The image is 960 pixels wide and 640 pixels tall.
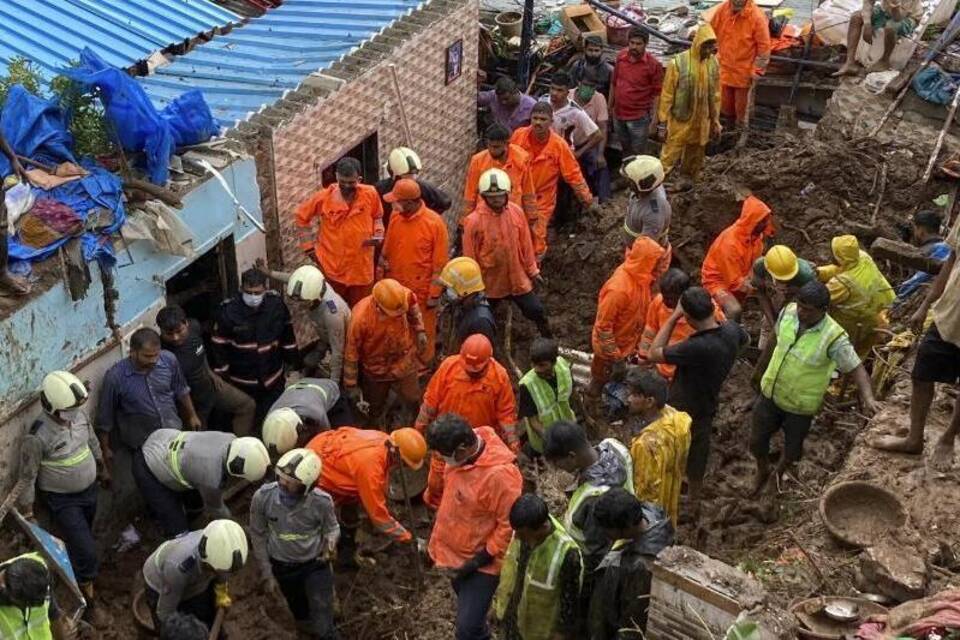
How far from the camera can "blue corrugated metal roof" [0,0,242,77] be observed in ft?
31.6

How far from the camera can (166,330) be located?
8188 mm

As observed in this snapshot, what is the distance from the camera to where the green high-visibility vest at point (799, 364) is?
7504mm

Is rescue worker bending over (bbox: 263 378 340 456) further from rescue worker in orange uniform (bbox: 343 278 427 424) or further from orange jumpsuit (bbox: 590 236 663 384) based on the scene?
orange jumpsuit (bbox: 590 236 663 384)

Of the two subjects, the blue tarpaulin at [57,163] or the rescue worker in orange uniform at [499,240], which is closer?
the blue tarpaulin at [57,163]

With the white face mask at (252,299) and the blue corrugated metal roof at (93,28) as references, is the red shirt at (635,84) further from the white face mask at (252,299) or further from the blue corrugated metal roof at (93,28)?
the white face mask at (252,299)

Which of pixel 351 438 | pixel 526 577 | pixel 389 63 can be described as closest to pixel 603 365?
pixel 351 438

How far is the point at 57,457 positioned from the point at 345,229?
3138mm

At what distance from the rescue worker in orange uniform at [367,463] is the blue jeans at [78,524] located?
5.12 ft

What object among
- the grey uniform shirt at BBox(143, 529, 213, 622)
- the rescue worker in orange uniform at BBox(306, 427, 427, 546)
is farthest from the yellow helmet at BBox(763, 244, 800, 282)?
the grey uniform shirt at BBox(143, 529, 213, 622)

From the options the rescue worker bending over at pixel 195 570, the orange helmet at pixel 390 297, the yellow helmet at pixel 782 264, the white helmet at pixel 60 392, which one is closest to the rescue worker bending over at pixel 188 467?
the rescue worker bending over at pixel 195 570

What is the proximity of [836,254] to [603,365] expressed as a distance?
192 cm

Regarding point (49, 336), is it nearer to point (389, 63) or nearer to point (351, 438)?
point (351, 438)

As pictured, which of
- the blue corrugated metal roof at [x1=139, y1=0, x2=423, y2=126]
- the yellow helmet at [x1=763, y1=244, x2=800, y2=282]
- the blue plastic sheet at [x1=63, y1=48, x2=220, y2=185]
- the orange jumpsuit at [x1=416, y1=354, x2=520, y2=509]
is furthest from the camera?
the blue corrugated metal roof at [x1=139, y1=0, x2=423, y2=126]

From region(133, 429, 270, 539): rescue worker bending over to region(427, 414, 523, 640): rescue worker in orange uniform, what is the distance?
4.09 feet
